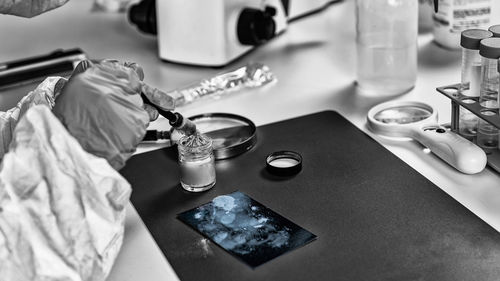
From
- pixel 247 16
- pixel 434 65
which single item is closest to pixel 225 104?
pixel 247 16

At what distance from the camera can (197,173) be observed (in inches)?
43.4

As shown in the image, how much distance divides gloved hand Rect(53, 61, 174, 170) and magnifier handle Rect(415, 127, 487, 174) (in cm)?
49

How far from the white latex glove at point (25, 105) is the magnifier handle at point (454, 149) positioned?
1.95 feet

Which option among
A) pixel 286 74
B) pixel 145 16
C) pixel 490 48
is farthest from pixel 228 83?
pixel 490 48

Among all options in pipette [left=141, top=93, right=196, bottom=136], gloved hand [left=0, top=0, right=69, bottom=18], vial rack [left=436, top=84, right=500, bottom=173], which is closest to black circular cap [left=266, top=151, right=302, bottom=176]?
pipette [left=141, top=93, right=196, bottom=136]

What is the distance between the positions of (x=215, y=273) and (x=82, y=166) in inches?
8.5

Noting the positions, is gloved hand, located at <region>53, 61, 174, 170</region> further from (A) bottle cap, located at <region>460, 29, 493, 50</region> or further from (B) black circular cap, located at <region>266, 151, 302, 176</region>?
(A) bottle cap, located at <region>460, 29, 493, 50</region>

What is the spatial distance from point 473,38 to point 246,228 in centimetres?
46

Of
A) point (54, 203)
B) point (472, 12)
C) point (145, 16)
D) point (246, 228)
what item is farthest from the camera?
point (145, 16)

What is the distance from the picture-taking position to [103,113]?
2.92 feet

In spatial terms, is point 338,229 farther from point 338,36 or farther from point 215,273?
point 338,36

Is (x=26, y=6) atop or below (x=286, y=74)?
atop

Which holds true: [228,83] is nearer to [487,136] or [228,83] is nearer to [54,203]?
[487,136]

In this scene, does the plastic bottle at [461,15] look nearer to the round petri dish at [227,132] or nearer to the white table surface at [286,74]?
the white table surface at [286,74]
